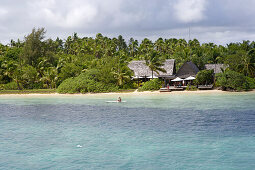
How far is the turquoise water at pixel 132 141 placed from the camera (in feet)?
40.2

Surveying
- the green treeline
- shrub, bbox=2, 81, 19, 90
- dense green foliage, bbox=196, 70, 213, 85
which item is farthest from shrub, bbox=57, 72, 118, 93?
dense green foliage, bbox=196, 70, 213, 85

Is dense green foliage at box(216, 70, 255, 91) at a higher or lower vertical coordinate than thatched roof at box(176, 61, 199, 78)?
lower

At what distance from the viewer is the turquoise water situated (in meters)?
12.2

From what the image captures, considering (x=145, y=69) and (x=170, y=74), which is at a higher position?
(x=145, y=69)

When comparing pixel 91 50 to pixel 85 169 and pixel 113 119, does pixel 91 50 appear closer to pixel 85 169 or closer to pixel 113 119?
pixel 113 119

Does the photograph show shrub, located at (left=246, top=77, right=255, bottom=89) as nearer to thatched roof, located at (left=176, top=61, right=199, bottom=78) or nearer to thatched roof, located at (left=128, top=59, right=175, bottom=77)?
thatched roof, located at (left=176, top=61, right=199, bottom=78)

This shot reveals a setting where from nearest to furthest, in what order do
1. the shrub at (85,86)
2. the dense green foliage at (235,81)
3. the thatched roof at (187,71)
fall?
the dense green foliage at (235,81), the shrub at (85,86), the thatched roof at (187,71)

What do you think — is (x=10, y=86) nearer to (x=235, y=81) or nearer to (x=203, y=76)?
(x=203, y=76)

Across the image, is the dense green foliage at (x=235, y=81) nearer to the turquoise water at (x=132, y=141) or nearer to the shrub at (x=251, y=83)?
the shrub at (x=251, y=83)

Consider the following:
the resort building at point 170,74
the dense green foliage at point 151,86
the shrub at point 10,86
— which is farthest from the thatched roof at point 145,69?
the shrub at point 10,86

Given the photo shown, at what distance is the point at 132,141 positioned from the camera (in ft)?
51.6

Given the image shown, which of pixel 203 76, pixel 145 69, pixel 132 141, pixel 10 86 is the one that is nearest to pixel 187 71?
pixel 203 76

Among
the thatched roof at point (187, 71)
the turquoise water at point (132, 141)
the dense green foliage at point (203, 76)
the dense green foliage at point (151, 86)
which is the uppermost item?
the thatched roof at point (187, 71)

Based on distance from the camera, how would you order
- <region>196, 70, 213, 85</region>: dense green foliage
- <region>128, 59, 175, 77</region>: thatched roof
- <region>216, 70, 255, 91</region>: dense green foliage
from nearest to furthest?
<region>216, 70, 255, 91</region>: dense green foliage → <region>196, 70, 213, 85</region>: dense green foliage → <region>128, 59, 175, 77</region>: thatched roof
